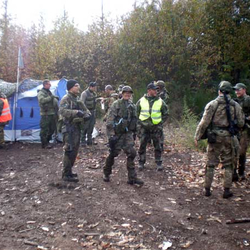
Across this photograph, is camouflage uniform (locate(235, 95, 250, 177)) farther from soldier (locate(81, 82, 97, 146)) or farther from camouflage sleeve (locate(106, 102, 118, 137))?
soldier (locate(81, 82, 97, 146))

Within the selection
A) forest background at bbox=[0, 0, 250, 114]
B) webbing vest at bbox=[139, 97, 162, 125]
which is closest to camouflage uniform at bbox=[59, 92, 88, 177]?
webbing vest at bbox=[139, 97, 162, 125]

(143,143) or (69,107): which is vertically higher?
(69,107)

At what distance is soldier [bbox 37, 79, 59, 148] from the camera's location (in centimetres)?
916

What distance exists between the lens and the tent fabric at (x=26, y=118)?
33.6ft

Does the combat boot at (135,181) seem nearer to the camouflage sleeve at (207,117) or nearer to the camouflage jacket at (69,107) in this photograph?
the camouflage sleeve at (207,117)

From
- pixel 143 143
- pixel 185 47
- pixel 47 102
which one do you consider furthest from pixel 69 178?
pixel 185 47

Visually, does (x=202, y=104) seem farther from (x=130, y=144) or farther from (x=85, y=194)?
(x=85, y=194)

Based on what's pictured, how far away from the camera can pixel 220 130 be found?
17.6 feet

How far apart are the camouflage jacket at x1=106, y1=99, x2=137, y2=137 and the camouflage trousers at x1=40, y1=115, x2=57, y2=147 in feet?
13.0

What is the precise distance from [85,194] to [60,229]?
1.35m

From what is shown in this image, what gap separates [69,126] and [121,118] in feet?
3.57

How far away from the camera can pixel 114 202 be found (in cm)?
527

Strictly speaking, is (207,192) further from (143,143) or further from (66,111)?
(66,111)

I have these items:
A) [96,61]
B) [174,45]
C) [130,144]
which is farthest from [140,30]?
[130,144]
